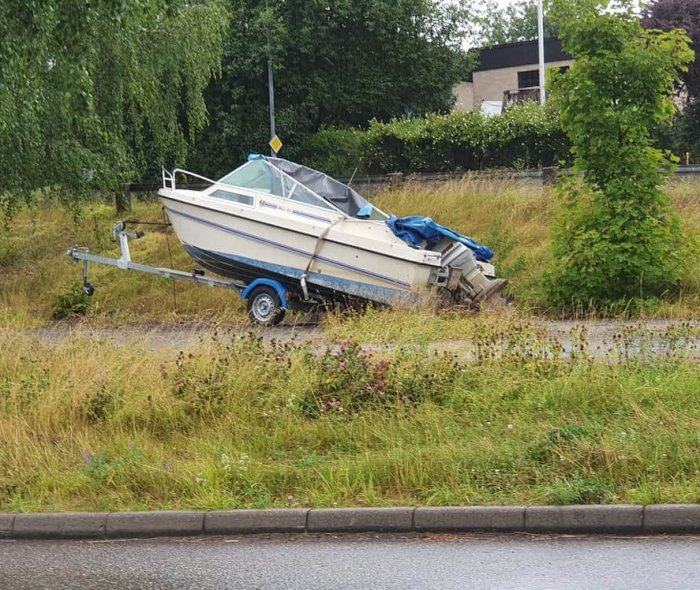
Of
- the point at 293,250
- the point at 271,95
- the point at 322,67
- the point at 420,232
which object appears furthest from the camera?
the point at 322,67

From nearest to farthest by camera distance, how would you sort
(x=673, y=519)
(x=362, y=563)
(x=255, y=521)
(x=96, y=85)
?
(x=362, y=563), (x=673, y=519), (x=255, y=521), (x=96, y=85)

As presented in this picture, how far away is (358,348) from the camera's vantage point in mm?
8812

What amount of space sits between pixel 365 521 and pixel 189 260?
15.8 m

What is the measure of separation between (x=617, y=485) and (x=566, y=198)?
33.2ft

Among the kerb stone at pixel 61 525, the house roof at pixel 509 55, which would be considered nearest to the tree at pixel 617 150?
the kerb stone at pixel 61 525

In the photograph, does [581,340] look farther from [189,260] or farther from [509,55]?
[509,55]

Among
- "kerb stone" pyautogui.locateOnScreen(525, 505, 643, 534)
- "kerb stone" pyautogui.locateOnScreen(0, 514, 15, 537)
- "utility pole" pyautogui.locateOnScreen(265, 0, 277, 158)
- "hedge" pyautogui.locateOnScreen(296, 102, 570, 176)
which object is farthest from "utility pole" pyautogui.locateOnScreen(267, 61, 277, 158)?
"kerb stone" pyautogui.locateOnScreen(525, 505, 643, 534)

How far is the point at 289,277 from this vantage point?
52.7 feet

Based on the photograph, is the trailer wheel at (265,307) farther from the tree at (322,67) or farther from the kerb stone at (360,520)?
the tree at (322,67)

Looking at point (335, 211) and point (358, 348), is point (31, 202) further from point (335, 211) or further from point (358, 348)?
point (358, 348)

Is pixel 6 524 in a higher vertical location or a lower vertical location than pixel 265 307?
lower

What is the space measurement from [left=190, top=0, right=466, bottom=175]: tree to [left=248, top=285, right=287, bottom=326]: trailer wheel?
1888 cm

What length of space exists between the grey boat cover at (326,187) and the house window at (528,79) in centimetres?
3934

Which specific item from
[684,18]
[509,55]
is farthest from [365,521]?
[509,55]
